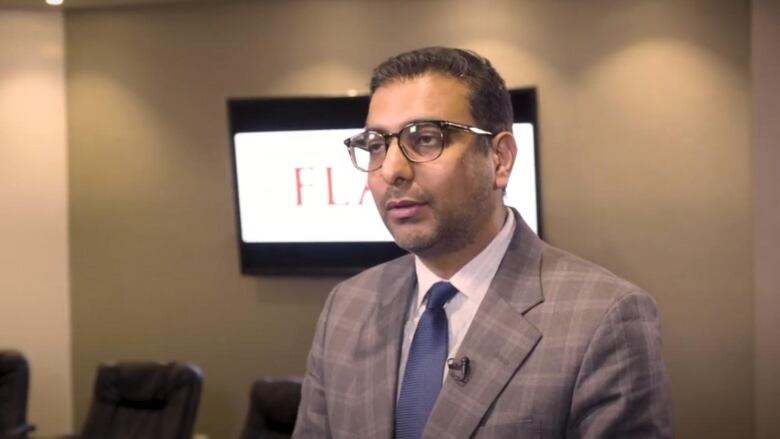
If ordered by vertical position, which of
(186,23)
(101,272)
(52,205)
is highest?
(186,23)

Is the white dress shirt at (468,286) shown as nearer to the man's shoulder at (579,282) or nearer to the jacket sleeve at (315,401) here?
the man's shoulder at (579,282)

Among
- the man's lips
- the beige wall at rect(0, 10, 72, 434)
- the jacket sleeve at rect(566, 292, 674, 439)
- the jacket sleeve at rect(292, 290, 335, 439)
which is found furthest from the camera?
the beige wall at rect(0, 10, 72, 434)

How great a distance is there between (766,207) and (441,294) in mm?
2973

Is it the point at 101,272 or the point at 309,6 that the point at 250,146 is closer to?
the point at 309,6

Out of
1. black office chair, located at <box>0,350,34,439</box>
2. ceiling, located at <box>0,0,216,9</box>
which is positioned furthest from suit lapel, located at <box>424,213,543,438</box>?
ceiling, located at <box>0,0,216,9</box>

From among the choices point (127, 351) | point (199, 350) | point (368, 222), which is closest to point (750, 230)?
point (368, 222)

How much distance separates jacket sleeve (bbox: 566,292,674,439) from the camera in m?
1.20

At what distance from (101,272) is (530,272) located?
13.4 ft

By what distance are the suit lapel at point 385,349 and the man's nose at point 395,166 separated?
0.24 meters

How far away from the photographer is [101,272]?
16.4 feet

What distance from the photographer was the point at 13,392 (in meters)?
4.29

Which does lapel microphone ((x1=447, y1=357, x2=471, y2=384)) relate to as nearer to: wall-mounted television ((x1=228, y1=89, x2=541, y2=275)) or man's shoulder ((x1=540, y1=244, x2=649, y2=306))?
man's shoulder ((x1=540, y1=244, x2=649, y2=306))

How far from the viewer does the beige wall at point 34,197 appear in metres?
4.92

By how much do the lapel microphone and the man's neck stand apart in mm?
152
